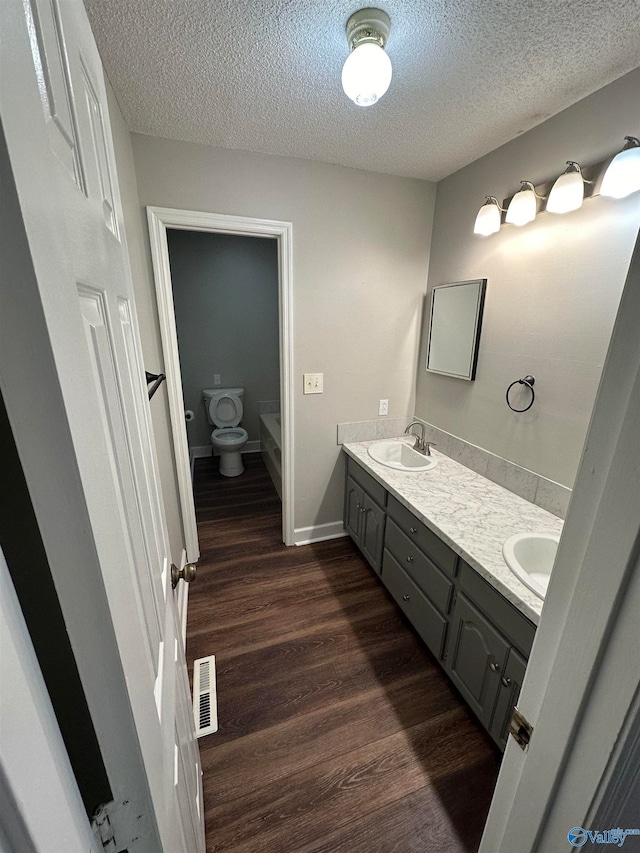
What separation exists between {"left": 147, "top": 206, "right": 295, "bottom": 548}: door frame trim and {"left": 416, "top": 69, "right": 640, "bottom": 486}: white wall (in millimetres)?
1035

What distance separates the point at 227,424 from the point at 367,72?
3184mm

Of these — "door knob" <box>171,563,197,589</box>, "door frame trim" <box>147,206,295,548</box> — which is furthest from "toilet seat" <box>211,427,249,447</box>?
"door knob" <box>171,563,197,589</box>

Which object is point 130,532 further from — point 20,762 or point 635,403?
point 635,403

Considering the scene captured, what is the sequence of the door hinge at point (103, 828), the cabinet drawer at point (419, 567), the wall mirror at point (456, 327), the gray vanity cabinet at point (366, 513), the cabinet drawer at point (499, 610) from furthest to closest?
the gray vanity cabinet at point (366, 513)
the wall mirror at point (456, 327)
the cabinet drawer at point (419, 567)
the cabinet drawer at point (499, 610)
the door hinge at point (103, 828)

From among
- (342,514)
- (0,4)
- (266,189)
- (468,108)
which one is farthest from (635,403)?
(342,514)

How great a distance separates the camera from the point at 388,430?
2.53m

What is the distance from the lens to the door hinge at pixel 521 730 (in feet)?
2.02

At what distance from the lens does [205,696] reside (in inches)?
59.0

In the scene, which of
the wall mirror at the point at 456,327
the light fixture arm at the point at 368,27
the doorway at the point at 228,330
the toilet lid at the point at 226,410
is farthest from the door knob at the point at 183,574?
the toilet lid at the point at 226,410

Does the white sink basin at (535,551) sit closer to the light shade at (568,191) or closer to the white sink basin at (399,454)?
the white sink basin at (399,454)

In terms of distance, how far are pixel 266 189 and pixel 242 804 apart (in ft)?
8.86

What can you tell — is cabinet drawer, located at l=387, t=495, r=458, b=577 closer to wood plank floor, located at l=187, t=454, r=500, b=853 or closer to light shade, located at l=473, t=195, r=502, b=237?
wood plank floor, located at l=187, t=454, r=500, b=853

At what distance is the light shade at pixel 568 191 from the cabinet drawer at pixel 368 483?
150cm

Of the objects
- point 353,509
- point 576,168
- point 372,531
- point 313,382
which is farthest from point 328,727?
point 576,168
